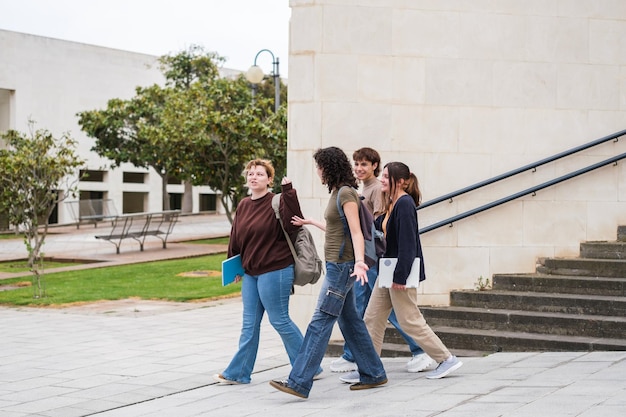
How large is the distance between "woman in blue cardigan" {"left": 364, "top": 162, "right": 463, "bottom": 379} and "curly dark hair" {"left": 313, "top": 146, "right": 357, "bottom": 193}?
52cm

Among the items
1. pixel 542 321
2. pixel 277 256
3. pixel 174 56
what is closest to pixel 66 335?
pixel 277 256

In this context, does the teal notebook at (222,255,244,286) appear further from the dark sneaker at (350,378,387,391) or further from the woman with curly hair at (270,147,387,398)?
the dark sneaker at (350,378,387,391)

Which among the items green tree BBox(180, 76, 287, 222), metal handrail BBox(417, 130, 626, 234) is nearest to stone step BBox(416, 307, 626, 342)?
metal handrail BBox(417, 130, 626, 234)

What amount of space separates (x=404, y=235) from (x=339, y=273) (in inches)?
26.9

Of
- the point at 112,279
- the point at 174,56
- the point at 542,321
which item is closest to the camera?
the point at 542,321

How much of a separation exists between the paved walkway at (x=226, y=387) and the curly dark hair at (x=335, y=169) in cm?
158

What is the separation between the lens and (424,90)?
9.73 meters

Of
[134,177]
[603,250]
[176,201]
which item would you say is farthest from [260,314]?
[176,201]

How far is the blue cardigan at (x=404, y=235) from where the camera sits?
6.83m

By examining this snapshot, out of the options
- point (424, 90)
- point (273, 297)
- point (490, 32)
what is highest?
point (490, 32)

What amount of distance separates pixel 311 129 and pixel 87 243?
63.8 feet

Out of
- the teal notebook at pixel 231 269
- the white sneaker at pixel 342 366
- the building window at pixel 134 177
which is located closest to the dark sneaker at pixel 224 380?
the teal notebook at pixel 231 269

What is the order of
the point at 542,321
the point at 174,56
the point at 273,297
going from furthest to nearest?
the point at 174,56, the point at 542,321, the point at 273,297

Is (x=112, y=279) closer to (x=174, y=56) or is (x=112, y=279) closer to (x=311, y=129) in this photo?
(x=311, y=129)
